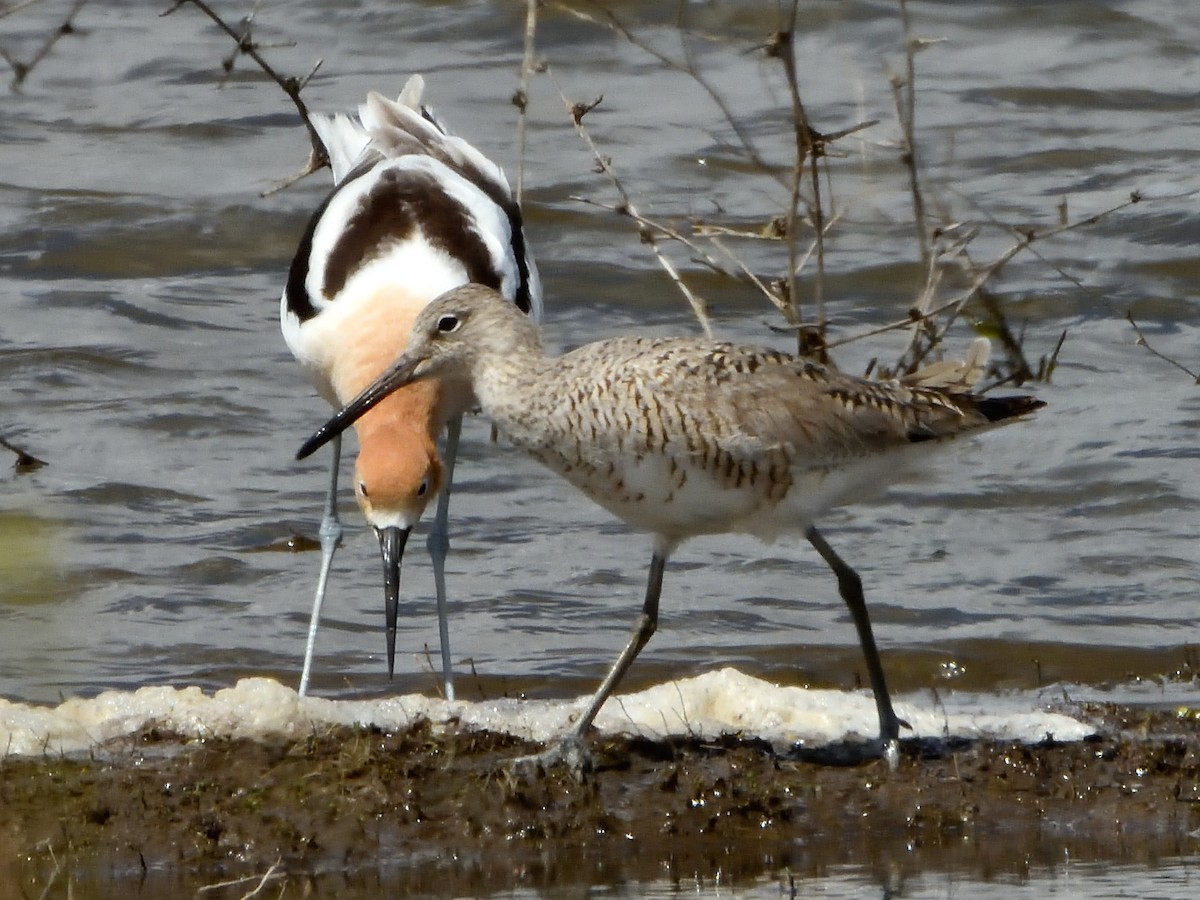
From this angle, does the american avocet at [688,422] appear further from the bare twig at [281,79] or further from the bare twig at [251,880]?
the bare twig at [281,79]

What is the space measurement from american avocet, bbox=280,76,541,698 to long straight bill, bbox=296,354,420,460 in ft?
1.52

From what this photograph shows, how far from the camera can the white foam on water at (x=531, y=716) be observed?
248 inches

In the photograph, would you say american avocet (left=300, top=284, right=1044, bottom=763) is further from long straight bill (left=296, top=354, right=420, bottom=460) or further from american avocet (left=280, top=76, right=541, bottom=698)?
american avocet (left=280, top=76, right=541, bottom=698)

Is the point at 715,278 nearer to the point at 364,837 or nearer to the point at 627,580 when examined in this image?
the point at 627,580

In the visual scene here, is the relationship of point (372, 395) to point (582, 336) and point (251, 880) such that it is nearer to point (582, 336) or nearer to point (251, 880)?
point (251, 880)

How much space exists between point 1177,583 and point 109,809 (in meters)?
4.86

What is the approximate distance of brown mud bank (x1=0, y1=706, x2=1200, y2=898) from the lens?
222 inches

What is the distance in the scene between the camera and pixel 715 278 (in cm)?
1330

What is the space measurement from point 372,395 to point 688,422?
1.12 metres

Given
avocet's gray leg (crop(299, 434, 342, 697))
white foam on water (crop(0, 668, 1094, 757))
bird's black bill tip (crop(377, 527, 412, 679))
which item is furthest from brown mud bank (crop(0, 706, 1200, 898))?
avocet's gray leg (crop(299, 434, 342, 697))

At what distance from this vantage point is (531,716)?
6.65 metres

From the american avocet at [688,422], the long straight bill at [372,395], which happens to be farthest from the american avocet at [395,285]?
the american avocet at [688,422]

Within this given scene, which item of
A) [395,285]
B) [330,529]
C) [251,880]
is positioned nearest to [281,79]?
[395,285]

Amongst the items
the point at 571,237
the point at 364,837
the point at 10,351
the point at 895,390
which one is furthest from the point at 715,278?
the point at 364,837
